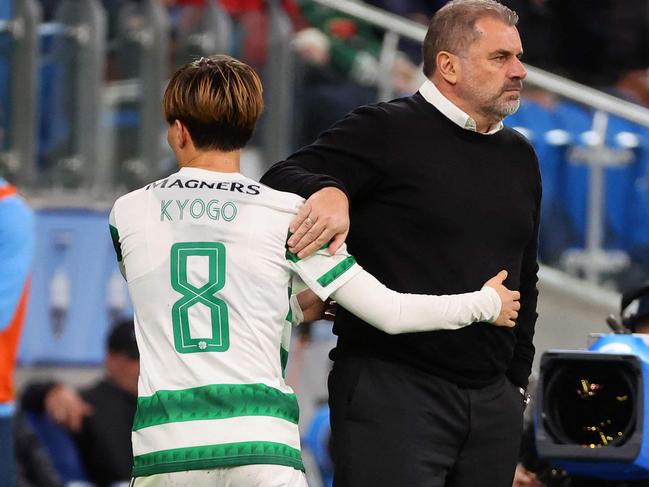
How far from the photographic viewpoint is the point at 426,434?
168 inches

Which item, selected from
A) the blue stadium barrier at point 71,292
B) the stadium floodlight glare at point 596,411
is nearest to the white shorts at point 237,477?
the stadium floodlight glare at point 596,411

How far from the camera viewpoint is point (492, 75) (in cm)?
446

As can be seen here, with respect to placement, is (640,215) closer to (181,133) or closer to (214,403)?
(181,133)

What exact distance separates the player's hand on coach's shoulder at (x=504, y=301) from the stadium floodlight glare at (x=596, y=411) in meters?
0.37

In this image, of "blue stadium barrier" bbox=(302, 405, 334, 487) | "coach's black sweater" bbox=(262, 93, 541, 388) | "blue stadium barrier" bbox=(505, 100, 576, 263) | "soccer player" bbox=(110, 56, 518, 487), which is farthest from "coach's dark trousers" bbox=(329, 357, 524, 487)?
"blue stadium barrier" bbox=(505, 100, 576, 263)

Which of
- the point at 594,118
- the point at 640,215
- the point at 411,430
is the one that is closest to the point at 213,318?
the point at 411,430

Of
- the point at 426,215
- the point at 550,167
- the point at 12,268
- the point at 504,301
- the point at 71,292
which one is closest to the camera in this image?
the point at 504,301

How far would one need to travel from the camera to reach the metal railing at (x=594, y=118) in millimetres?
8547

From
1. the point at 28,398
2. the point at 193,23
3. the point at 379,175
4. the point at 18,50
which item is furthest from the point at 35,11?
the point at 379,175

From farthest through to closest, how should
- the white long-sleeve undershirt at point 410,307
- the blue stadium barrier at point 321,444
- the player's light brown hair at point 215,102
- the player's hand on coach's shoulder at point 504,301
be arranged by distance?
the blue stadium barrier at point 321,444 < the player's hand on coach's shoulder at point 504,301 < the white long-sleeve undershirt at point 410,307 < the player's light brown hair at point 215,102

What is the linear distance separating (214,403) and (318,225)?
48 centimetres

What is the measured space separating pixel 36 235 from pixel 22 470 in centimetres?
126

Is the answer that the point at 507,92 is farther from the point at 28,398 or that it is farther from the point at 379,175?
the point at 28,398

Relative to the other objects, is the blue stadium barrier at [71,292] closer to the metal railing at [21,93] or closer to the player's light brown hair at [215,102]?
the metal railing at [21,93]
